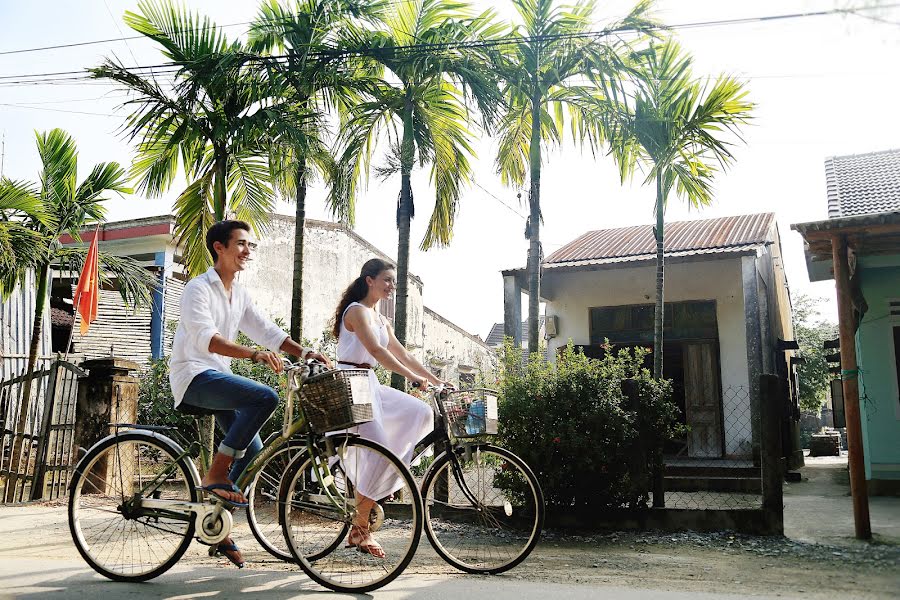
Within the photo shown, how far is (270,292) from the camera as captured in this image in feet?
68.7

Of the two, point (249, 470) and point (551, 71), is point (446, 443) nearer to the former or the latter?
point (249, 470)

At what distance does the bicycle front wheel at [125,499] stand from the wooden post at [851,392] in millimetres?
5169

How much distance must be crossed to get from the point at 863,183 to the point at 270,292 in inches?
608

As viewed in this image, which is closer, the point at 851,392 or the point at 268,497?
the point at 268,497

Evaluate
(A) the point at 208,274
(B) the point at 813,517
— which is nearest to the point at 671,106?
(B) the point at 813,517

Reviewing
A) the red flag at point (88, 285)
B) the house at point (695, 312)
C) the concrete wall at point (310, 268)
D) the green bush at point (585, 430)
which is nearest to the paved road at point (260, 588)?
the green bush at point (585, 430)

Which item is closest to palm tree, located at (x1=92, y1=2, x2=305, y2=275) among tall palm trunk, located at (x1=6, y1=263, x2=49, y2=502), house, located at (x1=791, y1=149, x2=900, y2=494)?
tall palm trunk, located at (x1=6, y1=263, x2=49, y2=502)

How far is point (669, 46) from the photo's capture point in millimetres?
10023

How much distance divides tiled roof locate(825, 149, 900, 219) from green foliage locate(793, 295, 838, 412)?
9652mm

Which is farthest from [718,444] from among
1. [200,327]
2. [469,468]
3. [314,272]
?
[314,272]

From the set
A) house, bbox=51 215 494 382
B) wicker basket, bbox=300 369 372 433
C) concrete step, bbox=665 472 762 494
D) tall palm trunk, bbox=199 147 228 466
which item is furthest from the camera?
house, bbox=51 215 494 382

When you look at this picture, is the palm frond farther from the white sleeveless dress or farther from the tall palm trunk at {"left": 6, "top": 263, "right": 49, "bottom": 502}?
the white sleeveless dress

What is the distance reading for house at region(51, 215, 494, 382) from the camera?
1527 centimetres

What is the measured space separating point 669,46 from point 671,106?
2.78 ft
